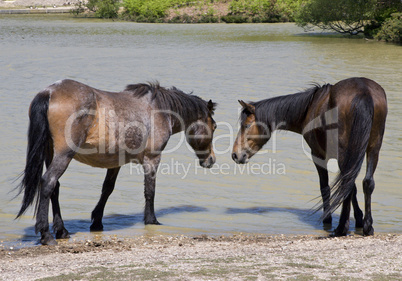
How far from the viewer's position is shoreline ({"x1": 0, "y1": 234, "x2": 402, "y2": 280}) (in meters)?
3.89

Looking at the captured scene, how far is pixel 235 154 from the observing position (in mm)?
6590

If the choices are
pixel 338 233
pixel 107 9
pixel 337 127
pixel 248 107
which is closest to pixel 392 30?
pixel 248 107

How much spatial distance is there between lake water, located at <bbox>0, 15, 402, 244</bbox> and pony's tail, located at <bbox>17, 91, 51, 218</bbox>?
0.68 m

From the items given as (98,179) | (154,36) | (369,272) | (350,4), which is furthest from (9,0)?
(369,272)

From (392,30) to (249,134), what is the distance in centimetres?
2493

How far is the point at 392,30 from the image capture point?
93.9ft

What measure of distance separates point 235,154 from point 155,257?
241 centimetres

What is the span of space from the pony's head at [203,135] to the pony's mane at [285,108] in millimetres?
644

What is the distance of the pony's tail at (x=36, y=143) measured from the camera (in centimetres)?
509

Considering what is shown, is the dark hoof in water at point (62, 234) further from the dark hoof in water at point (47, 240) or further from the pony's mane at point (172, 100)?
the pony's mane at point (172, 100)

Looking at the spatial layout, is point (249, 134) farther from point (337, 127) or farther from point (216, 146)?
point (216, 146)

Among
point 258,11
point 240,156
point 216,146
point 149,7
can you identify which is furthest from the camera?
point 149,7

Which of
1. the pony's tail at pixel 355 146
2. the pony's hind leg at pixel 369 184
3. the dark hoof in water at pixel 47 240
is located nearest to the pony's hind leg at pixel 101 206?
the dark hoof in water at pixel 47 240

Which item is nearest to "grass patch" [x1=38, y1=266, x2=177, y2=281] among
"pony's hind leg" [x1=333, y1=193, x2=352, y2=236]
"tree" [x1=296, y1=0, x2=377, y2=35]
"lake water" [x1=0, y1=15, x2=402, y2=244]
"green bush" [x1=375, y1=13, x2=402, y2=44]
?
"lake water" [x1=0, y1=15, x2=402, y2=244]
